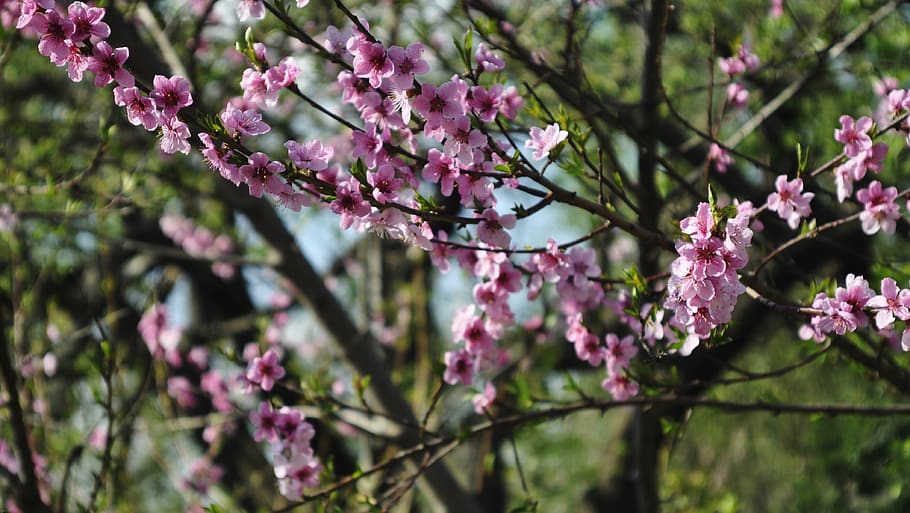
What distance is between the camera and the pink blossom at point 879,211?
2.07 metres

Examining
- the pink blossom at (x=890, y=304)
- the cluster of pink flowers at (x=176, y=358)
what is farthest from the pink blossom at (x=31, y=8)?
the cluster of pink flowers at (x=176, y=358)

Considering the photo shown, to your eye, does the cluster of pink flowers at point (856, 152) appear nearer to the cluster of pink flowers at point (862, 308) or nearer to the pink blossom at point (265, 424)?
the cluster of pink flowers at point (862, 308)

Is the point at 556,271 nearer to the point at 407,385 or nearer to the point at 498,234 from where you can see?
the point at 498,234

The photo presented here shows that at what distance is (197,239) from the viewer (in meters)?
6.28

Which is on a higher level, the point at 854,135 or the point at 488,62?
the point at 488,62

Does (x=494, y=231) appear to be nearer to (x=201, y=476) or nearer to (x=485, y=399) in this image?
(x=485, y=399)

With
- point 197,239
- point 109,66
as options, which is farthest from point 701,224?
point 197,239

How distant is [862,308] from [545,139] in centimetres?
78

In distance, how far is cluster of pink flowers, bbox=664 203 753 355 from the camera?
1.57m

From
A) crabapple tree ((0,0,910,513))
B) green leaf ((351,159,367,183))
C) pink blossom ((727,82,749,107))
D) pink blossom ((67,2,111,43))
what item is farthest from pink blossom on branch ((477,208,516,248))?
pink blossom ((727,82,749,107))

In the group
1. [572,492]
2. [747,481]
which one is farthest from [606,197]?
[747,481]

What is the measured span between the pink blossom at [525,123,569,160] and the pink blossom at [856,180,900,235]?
0.86 meters

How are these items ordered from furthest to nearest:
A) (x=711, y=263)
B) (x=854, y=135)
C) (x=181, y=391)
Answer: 1. (x=181, y=391)
2. (x=854, y=135)
3. (x=711, y=263)

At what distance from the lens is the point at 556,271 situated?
216 cm
